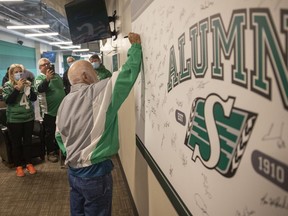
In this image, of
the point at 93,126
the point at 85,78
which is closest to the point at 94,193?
the point at 93,126

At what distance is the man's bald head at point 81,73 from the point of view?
1918 mm

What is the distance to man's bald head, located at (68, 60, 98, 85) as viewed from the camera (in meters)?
1.92

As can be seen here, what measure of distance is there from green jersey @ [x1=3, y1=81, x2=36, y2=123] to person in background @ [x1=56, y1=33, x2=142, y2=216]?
6.16 feet

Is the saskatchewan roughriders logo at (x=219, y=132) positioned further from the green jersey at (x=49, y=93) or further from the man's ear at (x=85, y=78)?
the green jersey at (x=49, y=93)

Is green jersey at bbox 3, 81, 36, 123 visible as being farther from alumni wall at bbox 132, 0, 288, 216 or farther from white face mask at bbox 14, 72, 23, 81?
alumni wall at bbox 132, 0, 288, 216

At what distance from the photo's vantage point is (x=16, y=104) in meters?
3.58

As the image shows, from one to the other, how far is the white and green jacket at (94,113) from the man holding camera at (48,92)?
2.08 m

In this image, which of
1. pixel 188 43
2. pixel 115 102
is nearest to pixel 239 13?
pixel 188 43

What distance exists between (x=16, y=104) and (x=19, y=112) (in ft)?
0.35

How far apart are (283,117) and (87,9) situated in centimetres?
299

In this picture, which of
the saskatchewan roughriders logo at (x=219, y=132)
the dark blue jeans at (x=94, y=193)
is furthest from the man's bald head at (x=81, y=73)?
the saskatchewan roughriders logo at (x=219, y=132)

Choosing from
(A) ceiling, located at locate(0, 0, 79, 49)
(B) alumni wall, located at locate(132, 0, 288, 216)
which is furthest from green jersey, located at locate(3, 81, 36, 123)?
(B) alumni wall, located at locate(132, 0, 288, 216)

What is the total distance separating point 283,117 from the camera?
0.56 m

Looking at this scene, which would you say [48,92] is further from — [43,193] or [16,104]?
[43,193]
